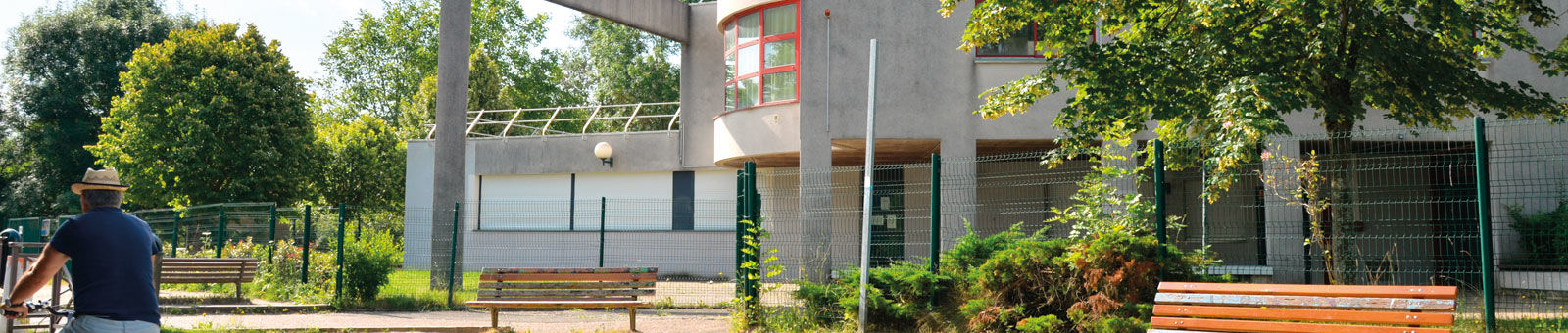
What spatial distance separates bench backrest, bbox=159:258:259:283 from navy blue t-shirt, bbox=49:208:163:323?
9524 millimetres

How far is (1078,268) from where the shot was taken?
914 cm

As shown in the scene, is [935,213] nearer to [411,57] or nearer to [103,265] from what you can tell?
[103,265]

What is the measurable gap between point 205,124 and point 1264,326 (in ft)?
86.8

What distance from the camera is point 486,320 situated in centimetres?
1223

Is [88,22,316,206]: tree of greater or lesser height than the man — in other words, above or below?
above

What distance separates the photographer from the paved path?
11500 mm

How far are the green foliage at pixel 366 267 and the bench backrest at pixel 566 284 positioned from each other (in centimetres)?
340

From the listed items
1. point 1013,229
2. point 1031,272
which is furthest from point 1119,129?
point 1031,272

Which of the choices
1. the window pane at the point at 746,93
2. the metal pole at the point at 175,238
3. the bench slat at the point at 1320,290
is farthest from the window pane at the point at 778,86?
the bench slat at the point at 1320,290

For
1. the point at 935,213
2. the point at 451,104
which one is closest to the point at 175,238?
the point at 451,104

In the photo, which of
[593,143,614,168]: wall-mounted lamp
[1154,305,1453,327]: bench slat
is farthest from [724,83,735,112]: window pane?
[1154,305,1453,327]: bench slat

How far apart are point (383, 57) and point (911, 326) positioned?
136 ft

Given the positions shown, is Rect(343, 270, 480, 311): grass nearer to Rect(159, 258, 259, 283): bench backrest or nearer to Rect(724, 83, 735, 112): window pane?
Rect(159, 258, 259, 283): bench backrest

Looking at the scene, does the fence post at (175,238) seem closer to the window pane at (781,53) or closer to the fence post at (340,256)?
the fence post at (340,256)
